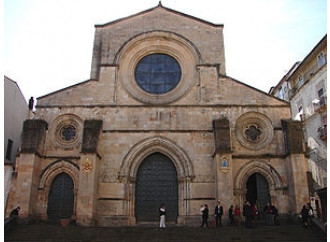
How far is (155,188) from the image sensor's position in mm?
20031

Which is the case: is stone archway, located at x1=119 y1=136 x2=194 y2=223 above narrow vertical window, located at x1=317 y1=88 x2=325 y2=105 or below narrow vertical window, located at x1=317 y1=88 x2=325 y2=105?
below

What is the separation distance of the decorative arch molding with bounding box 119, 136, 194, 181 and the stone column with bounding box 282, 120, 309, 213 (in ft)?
16.9

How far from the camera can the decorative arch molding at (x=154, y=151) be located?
1975 cm

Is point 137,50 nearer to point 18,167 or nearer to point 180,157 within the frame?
point 180,157

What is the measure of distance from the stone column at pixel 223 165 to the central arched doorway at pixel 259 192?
215cm

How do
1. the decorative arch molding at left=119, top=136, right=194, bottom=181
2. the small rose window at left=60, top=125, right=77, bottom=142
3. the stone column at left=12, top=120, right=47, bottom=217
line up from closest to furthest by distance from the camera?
the stone column at left=12, top=120, right=47, bottom=217 < the decorative arch molding at left=119, top=136, right=194, bottom=181 < the small rose window at left=60, top=125, right=77, bottom=142

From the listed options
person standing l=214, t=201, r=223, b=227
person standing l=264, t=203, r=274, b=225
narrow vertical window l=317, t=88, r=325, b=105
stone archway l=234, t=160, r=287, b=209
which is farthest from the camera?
narrow vertical window l=317, t=88, r=325, b=105

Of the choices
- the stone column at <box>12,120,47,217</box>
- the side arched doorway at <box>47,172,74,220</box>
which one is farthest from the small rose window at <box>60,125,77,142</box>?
the side arched doorway at <box>47,172,74,220</box>

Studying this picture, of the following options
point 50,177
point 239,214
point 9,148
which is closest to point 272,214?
point 239,214

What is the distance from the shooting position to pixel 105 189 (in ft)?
64.0

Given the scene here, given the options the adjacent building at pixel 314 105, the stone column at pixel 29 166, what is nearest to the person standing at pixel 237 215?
the stone column at pixel 29 166

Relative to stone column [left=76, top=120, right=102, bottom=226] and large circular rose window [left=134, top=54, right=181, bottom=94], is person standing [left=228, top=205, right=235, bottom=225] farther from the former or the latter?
large circular rose window [left=134, top=54, right=181, bottom=94]

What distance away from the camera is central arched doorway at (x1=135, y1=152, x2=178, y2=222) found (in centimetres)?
1952

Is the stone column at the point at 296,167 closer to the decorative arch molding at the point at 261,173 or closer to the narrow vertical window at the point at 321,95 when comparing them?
the decorative arch molding at the point at 261,173
